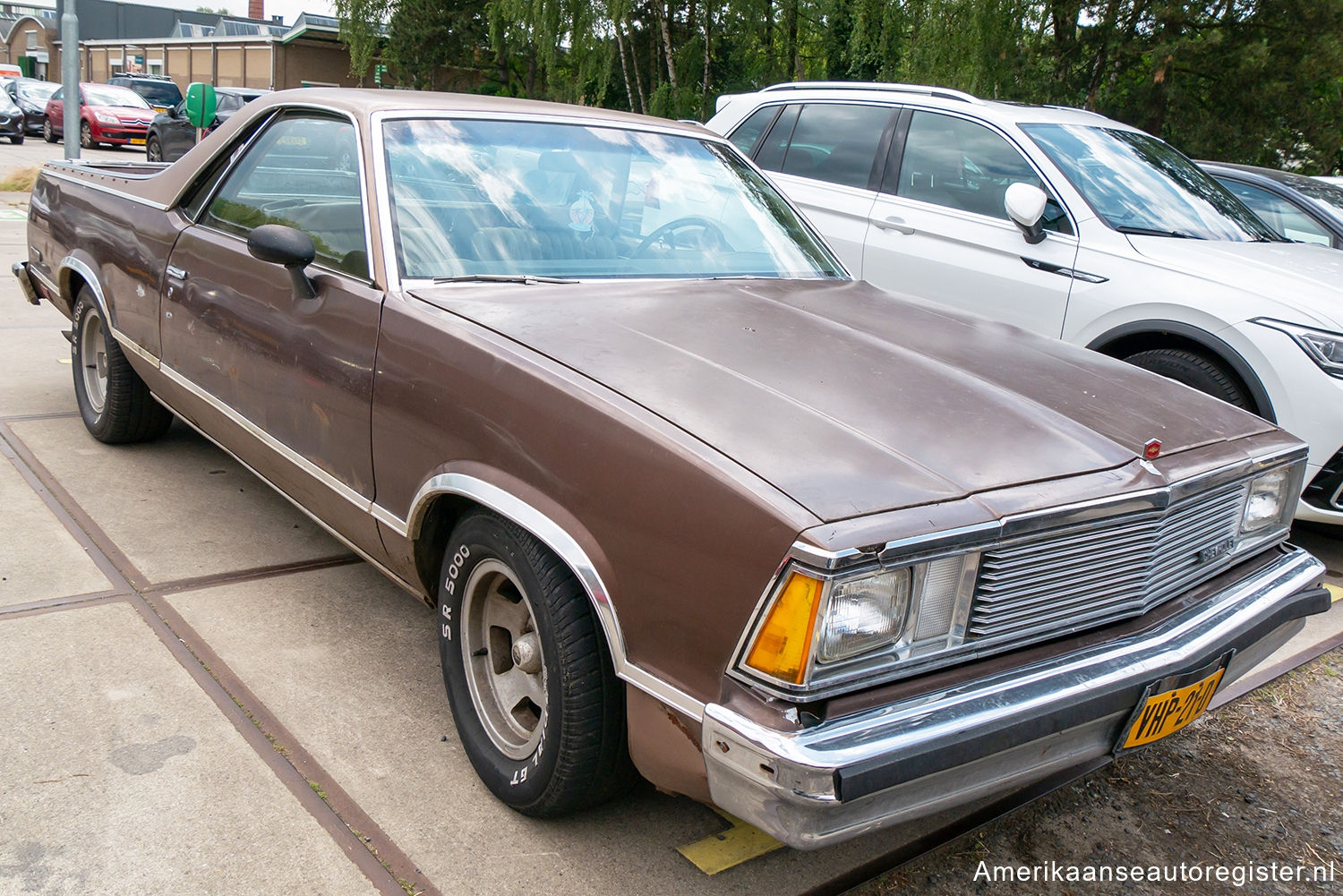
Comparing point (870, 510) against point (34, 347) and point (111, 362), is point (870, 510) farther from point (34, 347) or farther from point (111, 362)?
point (34, 347)

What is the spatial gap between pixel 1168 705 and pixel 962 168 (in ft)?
12.5

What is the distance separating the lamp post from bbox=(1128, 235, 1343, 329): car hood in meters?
10.9

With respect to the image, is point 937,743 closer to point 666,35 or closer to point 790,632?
point 790,632

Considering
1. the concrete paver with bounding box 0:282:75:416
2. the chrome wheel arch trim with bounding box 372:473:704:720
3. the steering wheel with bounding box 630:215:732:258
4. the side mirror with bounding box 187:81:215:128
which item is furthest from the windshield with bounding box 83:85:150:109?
the chrome wheel arch trim with bounding box 372:473:704:720

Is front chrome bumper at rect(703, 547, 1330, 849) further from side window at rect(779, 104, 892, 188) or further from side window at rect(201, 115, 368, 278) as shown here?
side window at rect(779, 104, 892, 188)

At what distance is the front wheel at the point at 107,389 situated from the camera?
4504 millimetres

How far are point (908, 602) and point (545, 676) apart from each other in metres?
0.80

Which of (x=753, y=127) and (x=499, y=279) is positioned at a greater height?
(x=753, y=127)

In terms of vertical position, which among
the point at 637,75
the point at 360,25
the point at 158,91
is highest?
the point at 360,25

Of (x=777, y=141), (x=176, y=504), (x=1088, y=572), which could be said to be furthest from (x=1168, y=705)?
(x=777, y=141)

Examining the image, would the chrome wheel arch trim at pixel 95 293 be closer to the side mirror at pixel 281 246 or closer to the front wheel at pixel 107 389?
the front wheel at pixel 107 389

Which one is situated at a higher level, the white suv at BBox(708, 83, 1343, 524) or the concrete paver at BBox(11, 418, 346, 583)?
the white suv at BBox(708, 83, 1343, 524)

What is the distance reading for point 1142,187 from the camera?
17.1 ft

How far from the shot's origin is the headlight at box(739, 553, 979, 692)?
180cm
